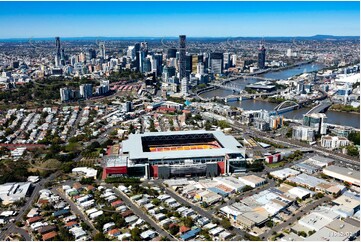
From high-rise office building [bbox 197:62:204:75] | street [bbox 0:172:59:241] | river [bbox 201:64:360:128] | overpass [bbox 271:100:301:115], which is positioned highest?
high-rise office building [bbox 197:62:204:75]

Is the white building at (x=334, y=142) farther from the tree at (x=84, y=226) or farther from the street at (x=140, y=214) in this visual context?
the tree at (x=84, y=226)

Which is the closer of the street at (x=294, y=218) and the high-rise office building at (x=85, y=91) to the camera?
the street at (x=294, y=218)

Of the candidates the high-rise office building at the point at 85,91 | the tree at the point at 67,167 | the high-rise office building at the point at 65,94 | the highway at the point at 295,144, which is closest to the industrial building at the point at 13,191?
the tree at the point at 67,167

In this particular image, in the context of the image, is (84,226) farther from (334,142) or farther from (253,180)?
(334,142)

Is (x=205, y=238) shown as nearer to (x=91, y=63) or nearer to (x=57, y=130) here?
(x=57, y=130)

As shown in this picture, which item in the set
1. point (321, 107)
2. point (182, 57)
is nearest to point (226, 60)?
point (182, 57)

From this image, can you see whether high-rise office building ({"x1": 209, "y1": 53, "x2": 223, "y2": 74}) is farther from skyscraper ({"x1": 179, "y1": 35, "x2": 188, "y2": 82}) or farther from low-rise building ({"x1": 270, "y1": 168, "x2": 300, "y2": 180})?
low-rise building ({"x1": 270, "y1": 168, "x2": 300, "y2": 180})

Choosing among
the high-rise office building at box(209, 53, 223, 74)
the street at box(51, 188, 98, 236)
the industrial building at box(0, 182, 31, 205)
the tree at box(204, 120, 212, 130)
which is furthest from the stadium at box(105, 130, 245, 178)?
the high-rise office building at box(209, 53, 223, 74)

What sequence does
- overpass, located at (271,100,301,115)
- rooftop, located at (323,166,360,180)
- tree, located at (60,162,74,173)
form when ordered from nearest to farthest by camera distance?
rooftop, located at (323,166,360,180) → tree, located at (60,162,74,173) → overpass, located at (271,100,301,115)
